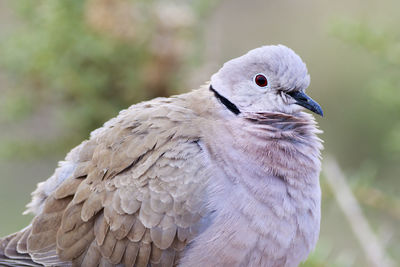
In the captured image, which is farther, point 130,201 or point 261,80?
point 261,80

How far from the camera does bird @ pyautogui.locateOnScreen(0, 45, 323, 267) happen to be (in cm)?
252

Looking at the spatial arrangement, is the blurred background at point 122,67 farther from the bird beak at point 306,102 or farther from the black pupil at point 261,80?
the black pupil at point 261,80

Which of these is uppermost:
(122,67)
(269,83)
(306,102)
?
(122,67)

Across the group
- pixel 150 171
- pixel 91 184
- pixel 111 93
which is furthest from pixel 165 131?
pixel 111 93

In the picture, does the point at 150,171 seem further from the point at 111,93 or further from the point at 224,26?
the point at 224,26

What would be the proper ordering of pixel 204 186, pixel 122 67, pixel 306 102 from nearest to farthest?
pixel 204 186 < pixel 306 102 < pixel 122 67

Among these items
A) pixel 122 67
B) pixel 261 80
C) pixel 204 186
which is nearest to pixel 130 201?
pixel 204 186

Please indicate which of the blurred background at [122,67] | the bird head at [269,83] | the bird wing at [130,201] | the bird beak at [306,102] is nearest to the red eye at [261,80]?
the bird head at [269,83]

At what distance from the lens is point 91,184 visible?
2.66m

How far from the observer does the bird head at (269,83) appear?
2.64m

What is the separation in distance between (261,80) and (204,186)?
1.75ft

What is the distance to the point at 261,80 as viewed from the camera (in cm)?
269

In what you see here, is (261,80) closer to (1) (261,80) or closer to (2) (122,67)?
(1) (261,80)

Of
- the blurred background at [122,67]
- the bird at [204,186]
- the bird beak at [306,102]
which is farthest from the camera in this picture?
the blurred background at [122,67]
